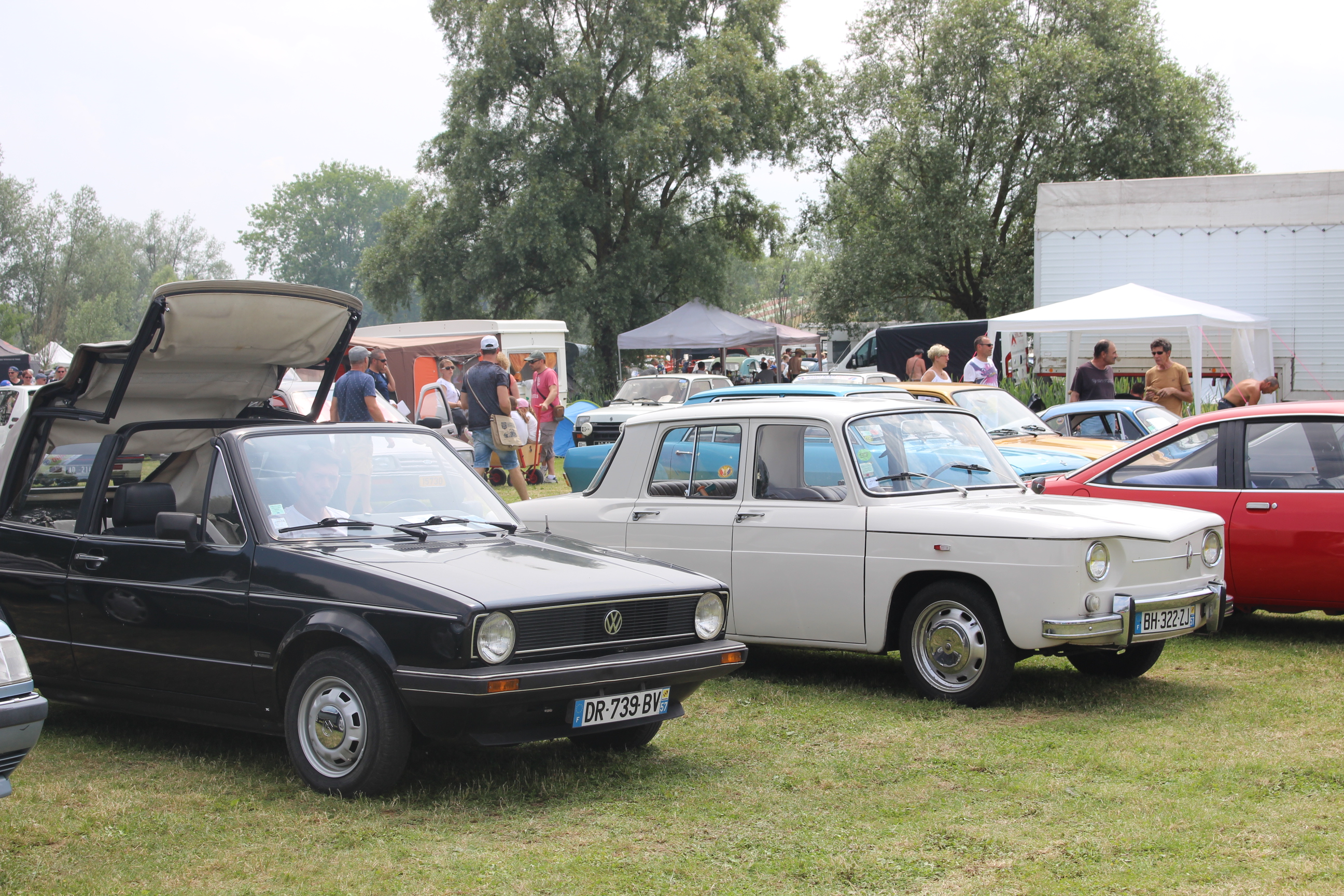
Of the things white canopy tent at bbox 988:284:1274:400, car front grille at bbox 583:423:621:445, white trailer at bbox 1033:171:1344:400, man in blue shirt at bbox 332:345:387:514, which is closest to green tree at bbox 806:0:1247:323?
white trailer at bbox 1033:171:1344:400

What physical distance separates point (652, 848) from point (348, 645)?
1.49m

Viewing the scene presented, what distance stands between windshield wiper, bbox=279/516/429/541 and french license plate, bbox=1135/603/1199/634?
352 cm

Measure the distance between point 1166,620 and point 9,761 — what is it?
520 centimetres

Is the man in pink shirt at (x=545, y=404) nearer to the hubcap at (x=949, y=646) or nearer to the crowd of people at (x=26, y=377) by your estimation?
the crowd of people at (x=26, y=377)

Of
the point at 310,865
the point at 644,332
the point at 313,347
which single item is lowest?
A: the point at 310,865

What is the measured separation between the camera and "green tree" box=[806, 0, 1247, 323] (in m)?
33.0

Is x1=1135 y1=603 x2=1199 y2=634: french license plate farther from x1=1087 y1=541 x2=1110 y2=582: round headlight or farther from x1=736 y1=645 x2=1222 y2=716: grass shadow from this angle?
x1=736 y1=645 x2=1222 y2=716: grass shadow

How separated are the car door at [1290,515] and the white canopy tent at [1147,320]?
9972mm

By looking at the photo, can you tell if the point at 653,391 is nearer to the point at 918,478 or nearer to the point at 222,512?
the point at 918,478

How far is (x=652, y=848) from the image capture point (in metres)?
4.43

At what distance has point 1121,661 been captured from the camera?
7.14 metres

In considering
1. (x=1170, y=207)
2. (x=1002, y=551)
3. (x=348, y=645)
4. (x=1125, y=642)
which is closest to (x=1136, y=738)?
(x=1125, y=642)

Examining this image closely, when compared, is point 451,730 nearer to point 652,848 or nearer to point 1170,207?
point 652,848

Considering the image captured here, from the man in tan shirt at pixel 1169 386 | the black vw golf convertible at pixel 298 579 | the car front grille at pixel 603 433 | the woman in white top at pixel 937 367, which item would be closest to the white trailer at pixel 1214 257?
the man in tan shirt at pixel 1169 386
